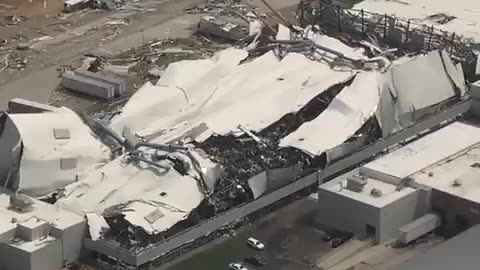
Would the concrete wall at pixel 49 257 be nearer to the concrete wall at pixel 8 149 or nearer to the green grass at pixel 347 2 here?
the concrete wall at pixel 8 149

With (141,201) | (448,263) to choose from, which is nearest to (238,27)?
(141,201)

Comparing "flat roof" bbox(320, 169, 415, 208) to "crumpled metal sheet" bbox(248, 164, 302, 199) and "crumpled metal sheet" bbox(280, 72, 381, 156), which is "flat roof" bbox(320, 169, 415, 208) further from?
"crumpled metal sheet" bbox(280, 72, 381, 156)

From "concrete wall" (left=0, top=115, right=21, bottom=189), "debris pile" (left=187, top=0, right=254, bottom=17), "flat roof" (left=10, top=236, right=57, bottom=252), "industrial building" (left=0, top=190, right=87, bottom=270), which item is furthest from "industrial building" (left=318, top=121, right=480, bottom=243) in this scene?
"debris pile" (left=187, top=0, right=254, bottom=17)

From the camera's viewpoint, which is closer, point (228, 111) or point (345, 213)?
point (345, 213)

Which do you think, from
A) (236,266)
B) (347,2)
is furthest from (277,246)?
(347,2)

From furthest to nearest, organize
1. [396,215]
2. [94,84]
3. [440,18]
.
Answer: [440,18], [94,84], [396,215]

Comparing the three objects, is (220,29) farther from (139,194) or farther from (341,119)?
(139,194)
